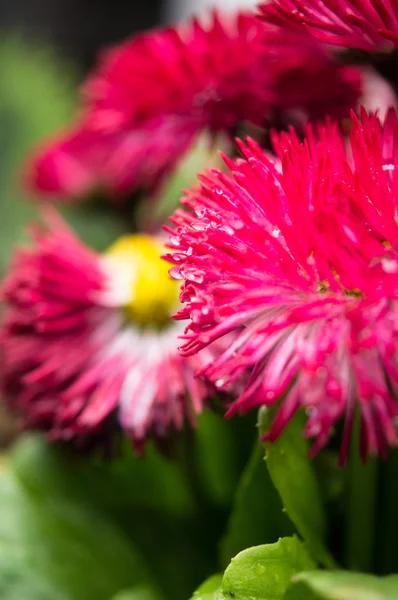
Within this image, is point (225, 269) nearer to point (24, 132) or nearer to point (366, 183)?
point (366, 183)

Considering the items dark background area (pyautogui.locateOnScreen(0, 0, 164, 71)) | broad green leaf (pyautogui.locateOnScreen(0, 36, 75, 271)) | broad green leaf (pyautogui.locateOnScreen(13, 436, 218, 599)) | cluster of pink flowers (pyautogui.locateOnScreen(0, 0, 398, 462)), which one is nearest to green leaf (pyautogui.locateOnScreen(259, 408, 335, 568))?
cluster of pink flowers (pyautogui.locateOnScreen(0, 0, 398, 462))

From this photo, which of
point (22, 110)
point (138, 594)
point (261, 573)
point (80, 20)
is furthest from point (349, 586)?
point (80, 20)

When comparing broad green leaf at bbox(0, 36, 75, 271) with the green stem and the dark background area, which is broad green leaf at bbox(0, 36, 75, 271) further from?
the green stem

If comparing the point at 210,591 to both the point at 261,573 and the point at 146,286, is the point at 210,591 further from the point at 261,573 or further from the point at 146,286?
the point at 146,286

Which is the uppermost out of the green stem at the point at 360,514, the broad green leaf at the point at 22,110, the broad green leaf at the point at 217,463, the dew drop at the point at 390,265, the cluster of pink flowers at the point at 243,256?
the broad green leaf at the point at 22,110

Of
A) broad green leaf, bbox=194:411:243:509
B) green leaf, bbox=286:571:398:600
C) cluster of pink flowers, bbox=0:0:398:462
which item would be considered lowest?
green leaf, bbox=286:571:398:600

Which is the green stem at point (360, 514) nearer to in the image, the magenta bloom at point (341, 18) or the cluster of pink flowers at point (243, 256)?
the cluster of pink flowers at point (243, 256)

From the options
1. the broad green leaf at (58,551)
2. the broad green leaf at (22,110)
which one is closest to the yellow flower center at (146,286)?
the broad green leaf at (58,551)
